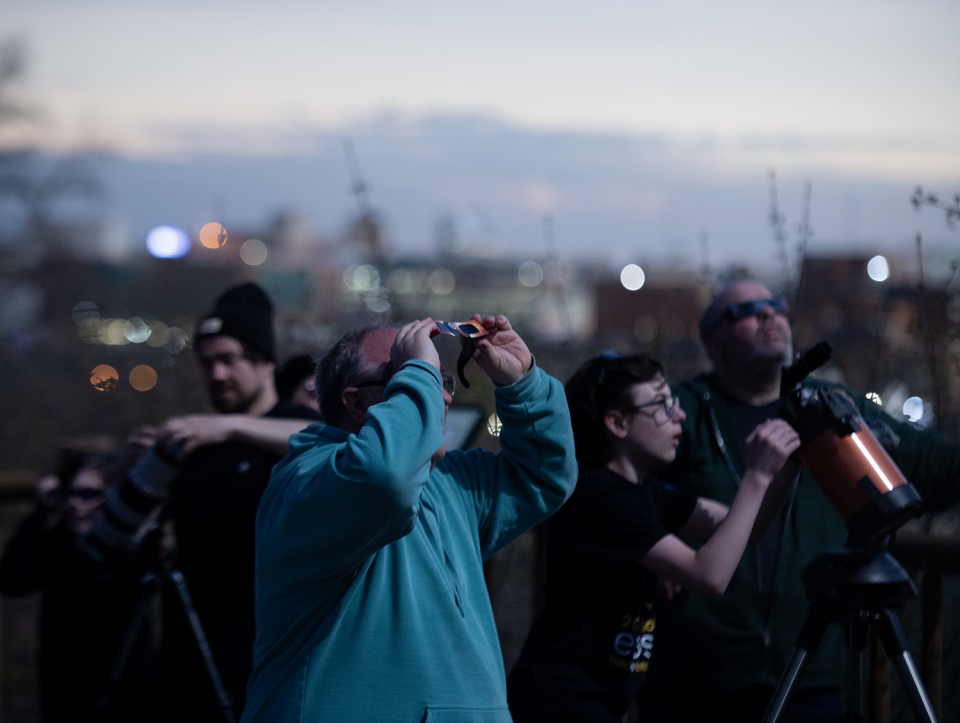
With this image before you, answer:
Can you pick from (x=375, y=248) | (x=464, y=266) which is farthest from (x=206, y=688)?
(x=464, y=266)

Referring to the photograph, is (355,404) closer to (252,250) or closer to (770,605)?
(770,605)

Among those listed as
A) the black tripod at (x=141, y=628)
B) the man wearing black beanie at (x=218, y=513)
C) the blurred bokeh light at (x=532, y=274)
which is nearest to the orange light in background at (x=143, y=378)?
the blurred bokeh light at (x=532, y=274)

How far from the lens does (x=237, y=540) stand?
305 centimetres

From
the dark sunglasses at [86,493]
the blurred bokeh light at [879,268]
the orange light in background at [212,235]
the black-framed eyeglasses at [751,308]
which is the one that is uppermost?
the orange light in background at [212,235]

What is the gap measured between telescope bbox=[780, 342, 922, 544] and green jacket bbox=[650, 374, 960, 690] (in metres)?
0.66

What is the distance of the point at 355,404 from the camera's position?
196 centimetres

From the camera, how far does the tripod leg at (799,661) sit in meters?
2.37

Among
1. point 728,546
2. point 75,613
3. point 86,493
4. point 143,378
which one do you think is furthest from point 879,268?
point 143,378

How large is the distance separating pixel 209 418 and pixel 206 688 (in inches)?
35.8

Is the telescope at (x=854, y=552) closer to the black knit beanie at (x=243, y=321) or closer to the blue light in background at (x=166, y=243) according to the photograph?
the black knit beanie at (x=243, y=321)

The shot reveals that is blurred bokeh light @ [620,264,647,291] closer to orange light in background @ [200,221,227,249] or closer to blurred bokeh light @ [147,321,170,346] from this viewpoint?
orange light in background @ [200,221,227,249]

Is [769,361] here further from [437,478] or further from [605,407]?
[437,478]

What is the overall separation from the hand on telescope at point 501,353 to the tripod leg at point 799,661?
1.06 meters

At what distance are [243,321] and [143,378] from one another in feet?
14.0
